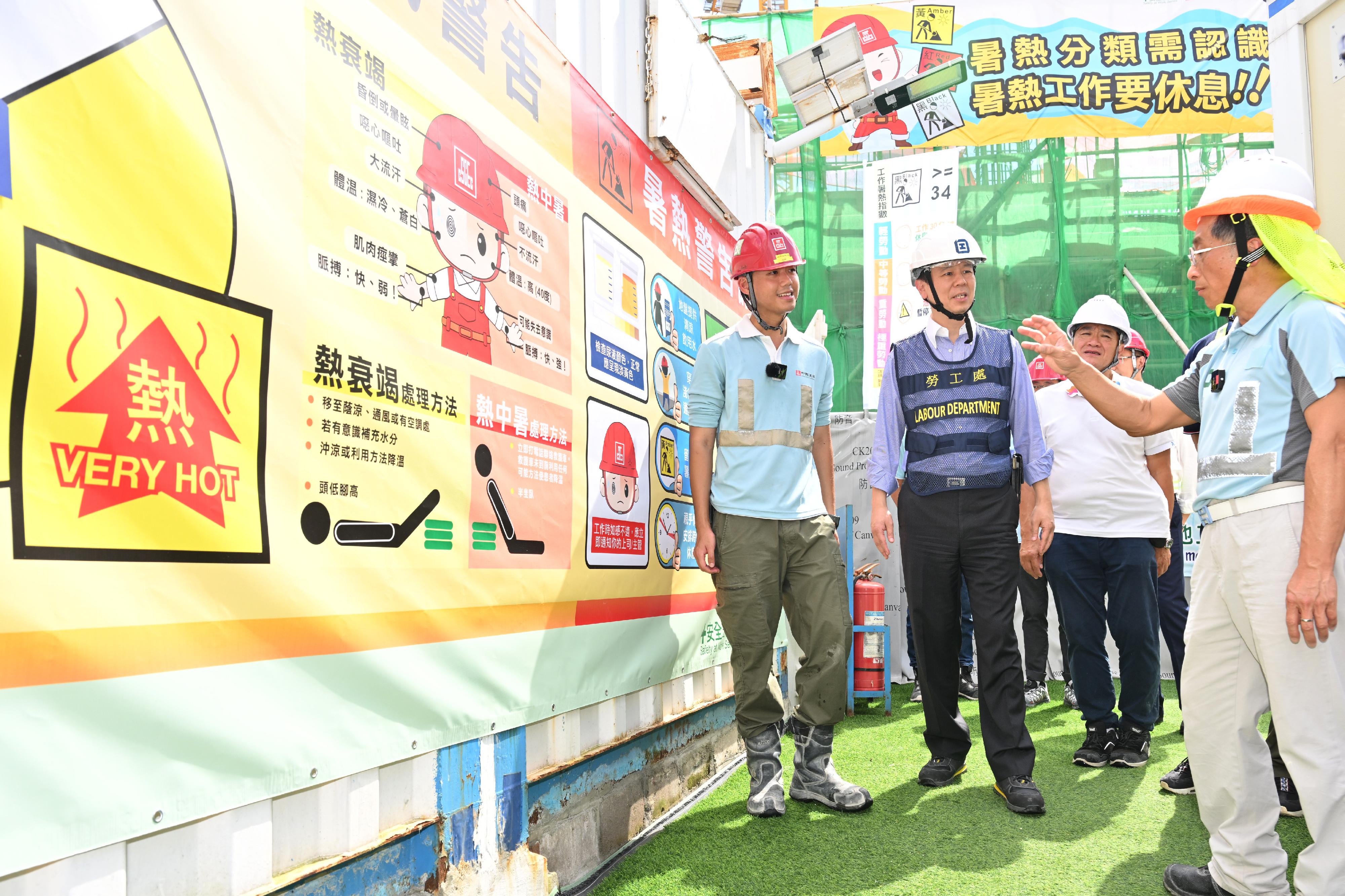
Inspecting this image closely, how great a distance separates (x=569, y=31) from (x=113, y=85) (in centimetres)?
175

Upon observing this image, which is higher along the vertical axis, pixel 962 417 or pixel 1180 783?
pixel 962 417

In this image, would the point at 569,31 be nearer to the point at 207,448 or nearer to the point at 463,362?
the point at 463,362

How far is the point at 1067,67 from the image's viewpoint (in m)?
8.15

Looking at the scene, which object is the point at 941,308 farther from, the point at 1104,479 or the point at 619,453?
the point at 619,453

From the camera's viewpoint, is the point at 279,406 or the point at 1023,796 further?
the point at 1023,796

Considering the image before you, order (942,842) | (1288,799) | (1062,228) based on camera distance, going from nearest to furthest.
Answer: (942,842) → (1288,799) → (1062,228)

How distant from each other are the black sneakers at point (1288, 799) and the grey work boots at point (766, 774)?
4.82ft

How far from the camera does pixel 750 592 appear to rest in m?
2.83

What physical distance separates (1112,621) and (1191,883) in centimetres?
155

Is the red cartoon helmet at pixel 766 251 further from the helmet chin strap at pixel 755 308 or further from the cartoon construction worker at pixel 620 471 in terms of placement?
the cartoon construction worker at pixel 620 471

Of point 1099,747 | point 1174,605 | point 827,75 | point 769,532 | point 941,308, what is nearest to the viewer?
point 769,532

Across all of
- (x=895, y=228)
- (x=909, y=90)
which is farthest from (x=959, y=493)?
(x=895, y=228)

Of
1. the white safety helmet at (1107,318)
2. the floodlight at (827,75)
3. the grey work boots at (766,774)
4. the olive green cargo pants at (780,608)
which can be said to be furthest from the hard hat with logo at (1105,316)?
the grey work boots at (766,774)

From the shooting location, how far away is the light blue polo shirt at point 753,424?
9.44 feet
